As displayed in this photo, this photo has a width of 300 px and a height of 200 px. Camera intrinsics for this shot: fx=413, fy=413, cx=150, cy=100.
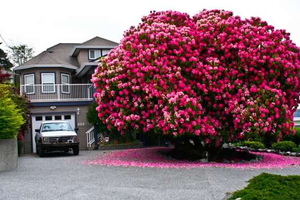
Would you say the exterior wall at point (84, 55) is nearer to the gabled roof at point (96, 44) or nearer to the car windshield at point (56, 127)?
the gabled roof at point (96, 44)

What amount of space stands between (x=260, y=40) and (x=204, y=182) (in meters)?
6.23

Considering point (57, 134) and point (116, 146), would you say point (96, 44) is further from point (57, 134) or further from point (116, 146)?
point (57, 134)

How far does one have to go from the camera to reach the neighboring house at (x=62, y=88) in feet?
80.3

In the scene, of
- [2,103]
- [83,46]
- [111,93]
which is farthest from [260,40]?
[83,46]

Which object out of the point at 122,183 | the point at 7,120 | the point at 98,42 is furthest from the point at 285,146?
the point at 98,42

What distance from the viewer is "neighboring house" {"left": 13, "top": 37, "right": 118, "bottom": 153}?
24.5 meters

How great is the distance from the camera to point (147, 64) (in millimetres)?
13352

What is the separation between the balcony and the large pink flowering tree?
11491 millimetres

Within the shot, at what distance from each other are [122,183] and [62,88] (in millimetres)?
17444

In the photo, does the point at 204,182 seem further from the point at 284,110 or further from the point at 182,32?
the point at 182,32

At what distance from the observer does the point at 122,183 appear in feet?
31.0

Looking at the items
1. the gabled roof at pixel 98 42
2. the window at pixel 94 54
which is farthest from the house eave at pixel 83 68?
the gabled roof at pixel 98 42

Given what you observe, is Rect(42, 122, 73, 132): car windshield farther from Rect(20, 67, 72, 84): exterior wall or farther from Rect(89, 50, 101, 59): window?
Rect(89, 50, 101, 59): window

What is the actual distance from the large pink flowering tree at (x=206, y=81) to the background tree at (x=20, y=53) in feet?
141
